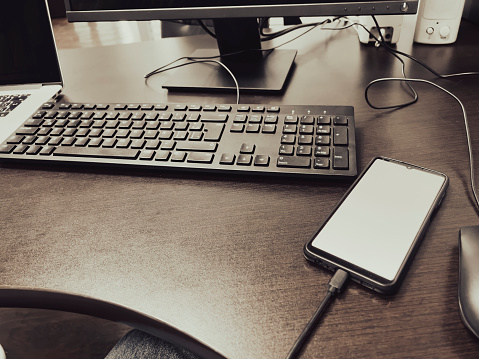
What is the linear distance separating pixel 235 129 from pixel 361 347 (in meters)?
0.28

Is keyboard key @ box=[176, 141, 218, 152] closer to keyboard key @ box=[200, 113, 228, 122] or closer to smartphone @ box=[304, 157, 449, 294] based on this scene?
keyboard key @ box=[200, 113, 228, 122]

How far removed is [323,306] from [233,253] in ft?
0.30

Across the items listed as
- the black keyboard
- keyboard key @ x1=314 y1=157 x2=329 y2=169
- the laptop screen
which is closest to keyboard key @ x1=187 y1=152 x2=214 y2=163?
the black keyboard

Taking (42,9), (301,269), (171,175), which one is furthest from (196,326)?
(42,9)

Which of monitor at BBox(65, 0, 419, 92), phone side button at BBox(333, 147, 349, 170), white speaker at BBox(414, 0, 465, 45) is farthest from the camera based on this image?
white speaker at BBox(414, 0, 465, 45)

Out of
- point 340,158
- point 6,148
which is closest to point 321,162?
point 340,158

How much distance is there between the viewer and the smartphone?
29cm

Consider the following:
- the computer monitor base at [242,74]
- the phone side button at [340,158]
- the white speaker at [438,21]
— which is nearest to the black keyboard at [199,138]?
the phone side button at [340,158]

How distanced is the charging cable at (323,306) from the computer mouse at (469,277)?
0.27 feet

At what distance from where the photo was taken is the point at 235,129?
1.50 feet

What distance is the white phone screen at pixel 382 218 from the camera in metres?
0.30

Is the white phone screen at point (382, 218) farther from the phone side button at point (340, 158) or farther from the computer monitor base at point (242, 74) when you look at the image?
the computer monitor base at point (242, 74)

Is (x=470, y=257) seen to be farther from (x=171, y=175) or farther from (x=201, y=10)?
(x=201, y=10)

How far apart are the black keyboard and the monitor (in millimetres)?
126
